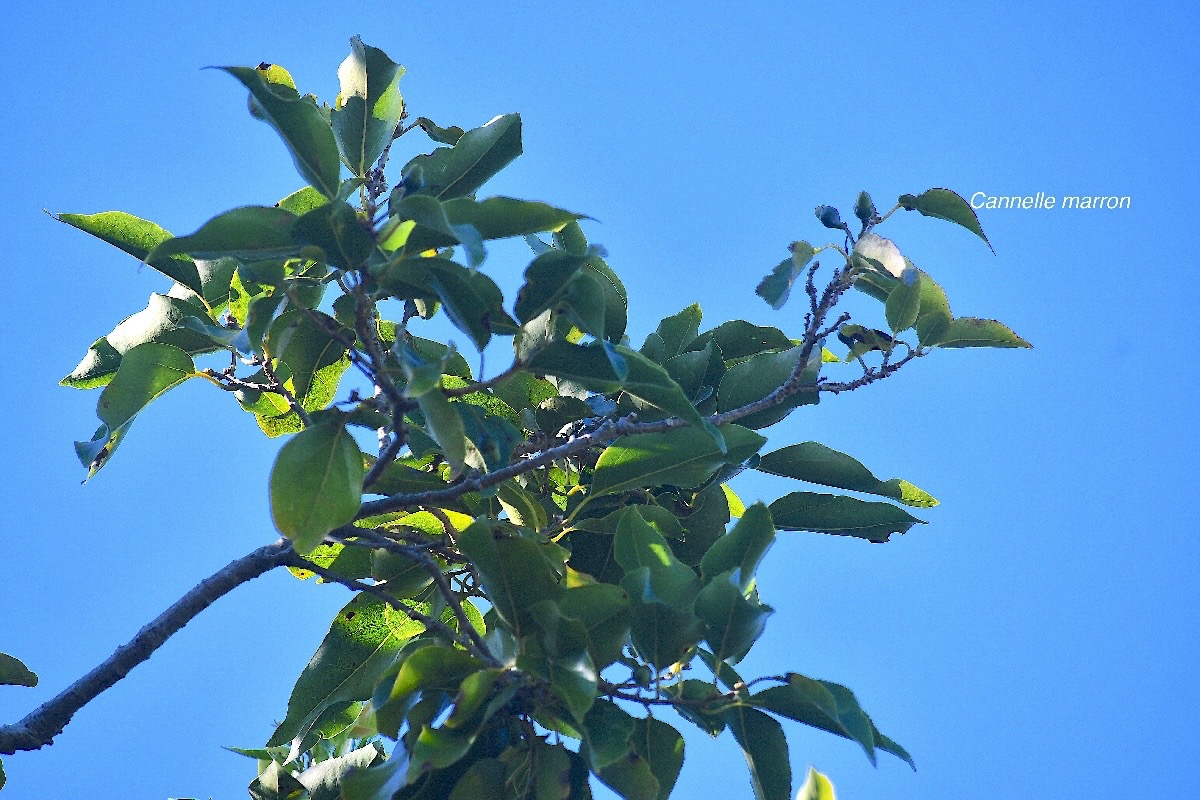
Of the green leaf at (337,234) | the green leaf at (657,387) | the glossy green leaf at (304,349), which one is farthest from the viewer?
the glossy green leaf at (304,349)

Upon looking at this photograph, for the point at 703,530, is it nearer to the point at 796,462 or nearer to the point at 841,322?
the point at 796,462

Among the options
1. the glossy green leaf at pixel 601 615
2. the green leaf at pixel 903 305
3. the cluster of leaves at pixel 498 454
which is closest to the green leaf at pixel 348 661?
the cluster of leaves at pixel 498 454

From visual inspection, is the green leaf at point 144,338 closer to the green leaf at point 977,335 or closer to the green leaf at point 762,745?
the green leaf at point 762,745

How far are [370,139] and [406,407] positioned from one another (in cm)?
62

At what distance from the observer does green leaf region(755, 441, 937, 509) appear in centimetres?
224

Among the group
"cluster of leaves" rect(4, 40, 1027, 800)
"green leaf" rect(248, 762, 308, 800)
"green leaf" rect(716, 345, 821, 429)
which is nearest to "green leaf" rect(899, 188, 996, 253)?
"cluster of leaves" rect(4, 40, 1027, 800)

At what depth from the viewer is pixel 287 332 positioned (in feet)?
6.39

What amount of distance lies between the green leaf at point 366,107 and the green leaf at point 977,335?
102 centimetres

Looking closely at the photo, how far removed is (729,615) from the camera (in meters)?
1.72

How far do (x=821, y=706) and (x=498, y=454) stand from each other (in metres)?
0.62

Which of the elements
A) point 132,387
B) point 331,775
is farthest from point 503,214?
point 331,775

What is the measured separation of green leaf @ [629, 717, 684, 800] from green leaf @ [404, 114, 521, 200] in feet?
3.08

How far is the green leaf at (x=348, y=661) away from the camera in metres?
2.25

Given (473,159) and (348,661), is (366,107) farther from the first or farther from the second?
(348,661)
